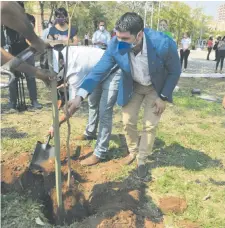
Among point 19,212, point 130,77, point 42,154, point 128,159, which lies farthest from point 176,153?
point 19,212

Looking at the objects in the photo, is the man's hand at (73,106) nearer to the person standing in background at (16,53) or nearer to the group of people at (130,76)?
the group of people at (130,76)

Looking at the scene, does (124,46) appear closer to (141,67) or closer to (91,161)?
(141,67)

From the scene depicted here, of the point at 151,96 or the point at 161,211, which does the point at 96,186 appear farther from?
the point at 151,96

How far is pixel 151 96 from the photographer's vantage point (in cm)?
329

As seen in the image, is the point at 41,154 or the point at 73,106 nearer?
the point at 73,106

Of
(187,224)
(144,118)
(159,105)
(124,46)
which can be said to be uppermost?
(124,46)

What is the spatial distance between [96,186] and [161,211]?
0.70 m

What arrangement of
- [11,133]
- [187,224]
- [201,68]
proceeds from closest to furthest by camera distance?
[187,224] → [11,133] → [201,68]

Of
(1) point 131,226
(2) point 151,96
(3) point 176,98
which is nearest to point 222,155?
(2) point 151,96

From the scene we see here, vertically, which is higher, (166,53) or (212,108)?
(166,53)

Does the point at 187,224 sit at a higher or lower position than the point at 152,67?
lower

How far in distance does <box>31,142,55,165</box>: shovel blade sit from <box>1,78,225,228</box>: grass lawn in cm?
53

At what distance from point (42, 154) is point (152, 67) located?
1.51 meters

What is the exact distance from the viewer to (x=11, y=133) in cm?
447
